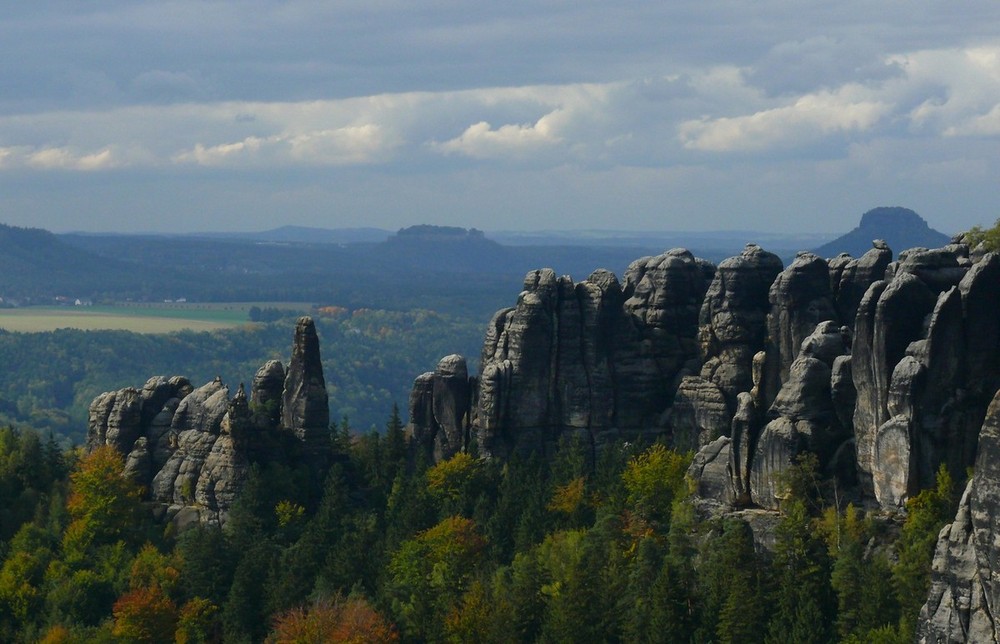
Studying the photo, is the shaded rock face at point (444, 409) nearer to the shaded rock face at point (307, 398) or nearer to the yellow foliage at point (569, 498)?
the shaded rock face at point (307, 398)

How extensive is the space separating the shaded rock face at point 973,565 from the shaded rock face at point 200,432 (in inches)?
1930

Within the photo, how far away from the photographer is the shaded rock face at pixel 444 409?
364ft

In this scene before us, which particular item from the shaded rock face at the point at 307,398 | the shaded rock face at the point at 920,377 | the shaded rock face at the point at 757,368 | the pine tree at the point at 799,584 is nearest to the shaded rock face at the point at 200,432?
the shaded rock face at the point at 307,398

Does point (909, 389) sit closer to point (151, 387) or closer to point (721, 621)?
point (721, 621)

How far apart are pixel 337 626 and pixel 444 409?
24855mm

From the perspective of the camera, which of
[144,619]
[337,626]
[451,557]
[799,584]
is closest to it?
[799,584]

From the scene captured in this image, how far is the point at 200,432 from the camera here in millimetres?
108812

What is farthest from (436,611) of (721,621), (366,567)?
(721,621)

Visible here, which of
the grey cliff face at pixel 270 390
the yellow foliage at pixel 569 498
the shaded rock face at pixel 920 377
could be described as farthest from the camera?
the grey cliff face at pixel 270 390

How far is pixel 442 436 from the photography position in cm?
Answer: 11162

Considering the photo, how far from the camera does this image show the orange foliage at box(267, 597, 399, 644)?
87.9 meters

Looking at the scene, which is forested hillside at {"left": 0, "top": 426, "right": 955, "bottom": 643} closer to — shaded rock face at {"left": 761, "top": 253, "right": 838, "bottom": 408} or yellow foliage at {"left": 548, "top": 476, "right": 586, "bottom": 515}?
yellow foliage at {"left": 548, "top": 476, "right": 586, "bottom": 515}

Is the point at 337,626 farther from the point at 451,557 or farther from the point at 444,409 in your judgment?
the point at 444,409

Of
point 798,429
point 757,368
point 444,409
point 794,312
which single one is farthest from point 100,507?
point 798,429
